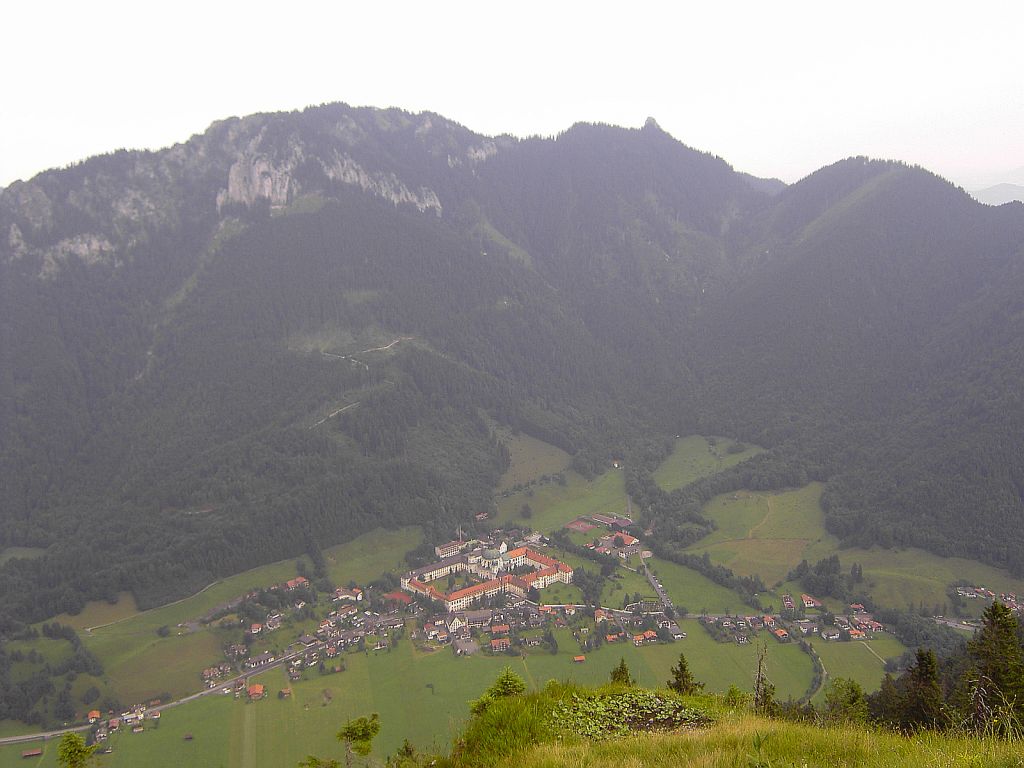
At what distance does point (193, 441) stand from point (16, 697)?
52.1m

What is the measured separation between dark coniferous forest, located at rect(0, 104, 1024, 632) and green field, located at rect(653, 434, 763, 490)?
320 centimetres

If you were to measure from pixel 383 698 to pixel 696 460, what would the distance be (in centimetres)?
7006

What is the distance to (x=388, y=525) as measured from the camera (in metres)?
80.8

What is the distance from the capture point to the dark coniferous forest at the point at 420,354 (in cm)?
8012

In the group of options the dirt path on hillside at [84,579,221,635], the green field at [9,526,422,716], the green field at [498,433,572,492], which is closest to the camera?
the green field at [9,526,422,716]

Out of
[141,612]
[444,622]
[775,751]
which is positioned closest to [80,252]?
[141,612]

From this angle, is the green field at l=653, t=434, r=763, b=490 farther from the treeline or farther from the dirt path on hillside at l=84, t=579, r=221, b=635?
the treeline

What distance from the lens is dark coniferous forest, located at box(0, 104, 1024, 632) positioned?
80125mm

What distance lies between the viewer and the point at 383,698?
48438 mm

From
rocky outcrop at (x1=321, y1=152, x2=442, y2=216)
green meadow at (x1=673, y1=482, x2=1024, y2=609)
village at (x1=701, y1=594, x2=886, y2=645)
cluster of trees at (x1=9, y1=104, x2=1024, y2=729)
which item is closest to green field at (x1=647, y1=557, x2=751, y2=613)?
cluster of trees at (x1=9, y1=104, x2=1024, y2=729)

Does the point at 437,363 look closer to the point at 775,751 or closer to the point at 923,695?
the point at 923,695

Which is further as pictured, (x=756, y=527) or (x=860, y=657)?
(x=756, y=527)

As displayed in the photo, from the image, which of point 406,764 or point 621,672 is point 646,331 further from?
point 406,764

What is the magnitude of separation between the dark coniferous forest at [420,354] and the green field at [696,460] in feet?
10.5
